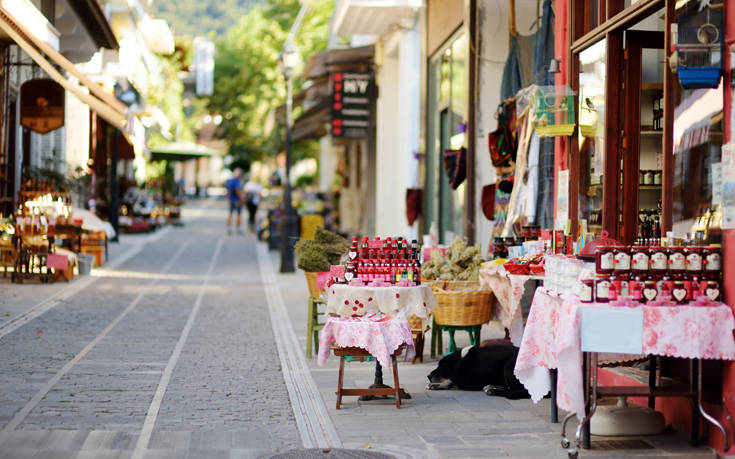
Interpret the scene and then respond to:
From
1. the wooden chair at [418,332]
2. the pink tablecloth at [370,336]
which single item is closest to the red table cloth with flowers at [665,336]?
the pink tablecloth at [370,336]

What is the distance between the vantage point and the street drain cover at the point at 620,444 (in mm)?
7246

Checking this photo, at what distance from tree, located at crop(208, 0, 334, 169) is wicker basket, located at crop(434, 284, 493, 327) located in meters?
31.1

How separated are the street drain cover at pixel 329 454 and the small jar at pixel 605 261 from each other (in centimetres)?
191

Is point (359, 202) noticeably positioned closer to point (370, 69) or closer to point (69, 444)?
point (370, 69)

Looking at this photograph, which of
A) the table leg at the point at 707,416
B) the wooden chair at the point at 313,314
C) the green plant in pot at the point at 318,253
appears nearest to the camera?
the table leg at the point at 707,416

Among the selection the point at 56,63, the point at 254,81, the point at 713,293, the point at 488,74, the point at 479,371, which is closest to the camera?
the point at 713,293

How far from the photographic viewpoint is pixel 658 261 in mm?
7180

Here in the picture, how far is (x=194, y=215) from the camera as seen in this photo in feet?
156

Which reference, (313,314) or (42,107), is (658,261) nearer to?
(313,314)

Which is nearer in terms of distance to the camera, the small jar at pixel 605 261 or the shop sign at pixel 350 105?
the small jar at pixel 605 261

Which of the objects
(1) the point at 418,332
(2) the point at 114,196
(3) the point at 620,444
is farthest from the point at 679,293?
(2) the point at 114,196

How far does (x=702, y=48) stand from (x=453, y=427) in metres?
3.26

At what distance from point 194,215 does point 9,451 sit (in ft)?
135

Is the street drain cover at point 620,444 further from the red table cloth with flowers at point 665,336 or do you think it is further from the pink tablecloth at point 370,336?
the pink tablecloth at point 370,336
